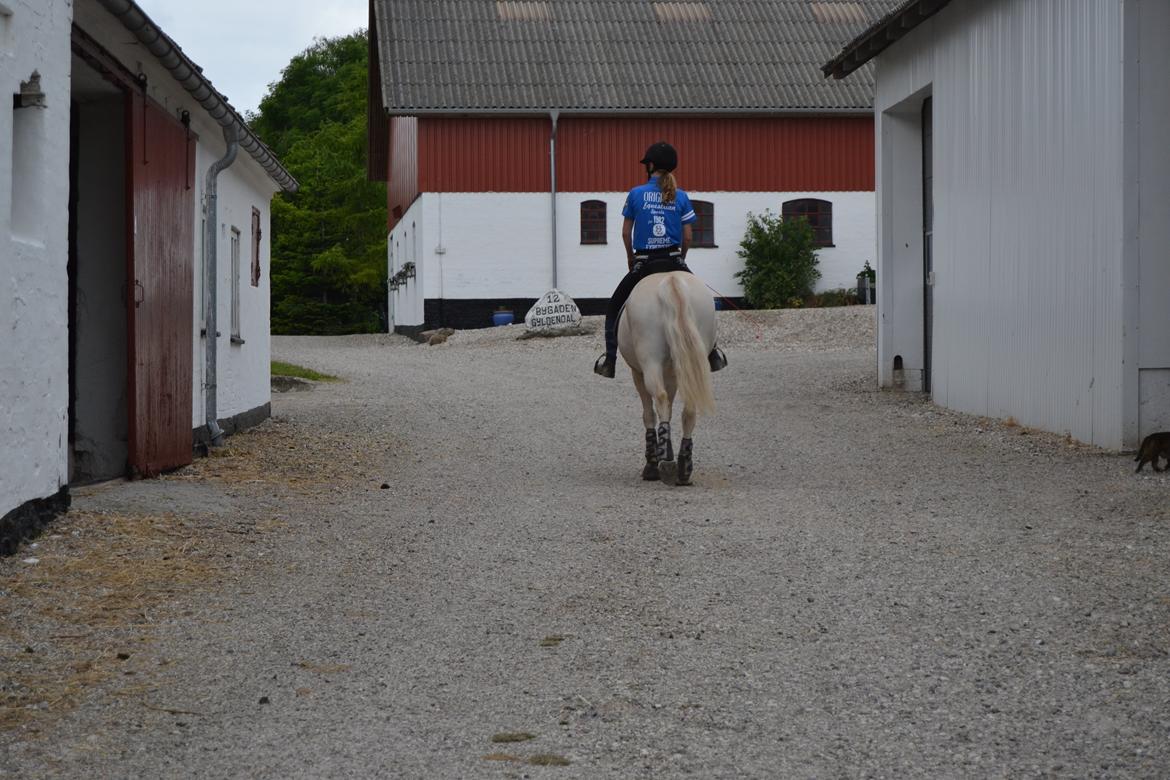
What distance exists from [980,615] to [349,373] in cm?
1952

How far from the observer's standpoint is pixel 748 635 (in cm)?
574

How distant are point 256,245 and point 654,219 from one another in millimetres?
6559

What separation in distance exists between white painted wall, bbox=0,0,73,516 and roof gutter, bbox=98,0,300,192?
636 mm

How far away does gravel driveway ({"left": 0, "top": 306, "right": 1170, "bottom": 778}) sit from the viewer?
4367 mm

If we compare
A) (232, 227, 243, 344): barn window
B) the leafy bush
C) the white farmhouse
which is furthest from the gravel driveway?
the leafy bush

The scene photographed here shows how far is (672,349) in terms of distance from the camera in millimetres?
10086

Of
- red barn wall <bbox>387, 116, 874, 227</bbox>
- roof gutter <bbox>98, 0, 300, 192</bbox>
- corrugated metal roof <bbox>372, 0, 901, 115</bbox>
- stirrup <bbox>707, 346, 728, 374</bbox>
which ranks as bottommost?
stirrup <bbox>707, 346, 728, 374</bbox>

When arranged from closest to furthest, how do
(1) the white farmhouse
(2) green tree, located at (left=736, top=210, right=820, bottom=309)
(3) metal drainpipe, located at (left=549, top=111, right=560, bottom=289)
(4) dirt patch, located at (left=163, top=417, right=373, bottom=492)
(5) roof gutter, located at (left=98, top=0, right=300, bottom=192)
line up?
(1) the white farmhouse → (5) roof gutter, located at (left=98, top=0, right=300, bottom=192) → (4) dirt patch, located at (left=163, top=417, right=373, bottom=492) → (2) green tree, located at (left=736, top=210, right=820, bottom=309) → (3) metal drainpipe, located at (left=549, top=111, right=560, bottom=289)

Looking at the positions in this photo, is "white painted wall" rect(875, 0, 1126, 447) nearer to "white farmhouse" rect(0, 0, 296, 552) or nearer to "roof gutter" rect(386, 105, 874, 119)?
"white farmhouse" rect(0, 0, 296, 552)

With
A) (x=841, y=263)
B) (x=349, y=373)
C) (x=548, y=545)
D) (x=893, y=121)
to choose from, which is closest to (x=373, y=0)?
(x=841, y=263)

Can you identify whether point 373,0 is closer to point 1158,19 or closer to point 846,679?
point 1158,19

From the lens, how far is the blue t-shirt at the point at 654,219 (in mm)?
10695

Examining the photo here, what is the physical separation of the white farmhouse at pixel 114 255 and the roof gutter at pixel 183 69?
0.02m

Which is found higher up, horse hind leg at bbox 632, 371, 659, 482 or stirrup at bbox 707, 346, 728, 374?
stirrup at bbox 707, 346, 728, 374
